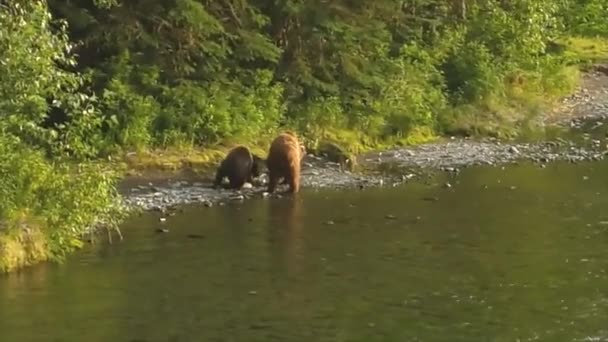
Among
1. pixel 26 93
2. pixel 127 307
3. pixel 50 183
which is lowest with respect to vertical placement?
pixel 127 307

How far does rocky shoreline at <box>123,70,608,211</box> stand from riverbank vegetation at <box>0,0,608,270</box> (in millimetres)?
700

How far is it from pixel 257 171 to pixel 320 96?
4303 mm

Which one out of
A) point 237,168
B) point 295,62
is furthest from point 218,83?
point 237,168

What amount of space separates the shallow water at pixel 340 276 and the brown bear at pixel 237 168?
996mm

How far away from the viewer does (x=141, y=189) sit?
1955 centimetres

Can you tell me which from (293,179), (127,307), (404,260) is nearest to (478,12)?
(293,179)

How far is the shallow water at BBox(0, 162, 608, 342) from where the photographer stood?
11898 millimetres

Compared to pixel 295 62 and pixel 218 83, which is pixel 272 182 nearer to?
pixel 218 83

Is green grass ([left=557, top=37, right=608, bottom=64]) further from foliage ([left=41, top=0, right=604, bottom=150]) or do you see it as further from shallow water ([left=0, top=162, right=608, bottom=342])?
shallow water ([left=0, top=162, right=608, bottom=342])

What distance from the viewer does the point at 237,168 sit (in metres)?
19.7

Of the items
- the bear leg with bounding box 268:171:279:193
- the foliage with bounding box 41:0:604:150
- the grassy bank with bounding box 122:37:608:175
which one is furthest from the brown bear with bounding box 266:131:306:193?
the foliage with bounding box 41:0:604:150

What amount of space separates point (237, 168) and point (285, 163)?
2.52 ft

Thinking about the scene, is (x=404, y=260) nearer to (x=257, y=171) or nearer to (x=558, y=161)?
(x=257, y=171)

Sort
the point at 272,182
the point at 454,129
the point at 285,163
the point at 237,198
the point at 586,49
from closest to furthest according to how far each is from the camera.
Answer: the point at 237,198
the point at 285,163
the point at 272,182
the point at 454,129
the point at 586,49
